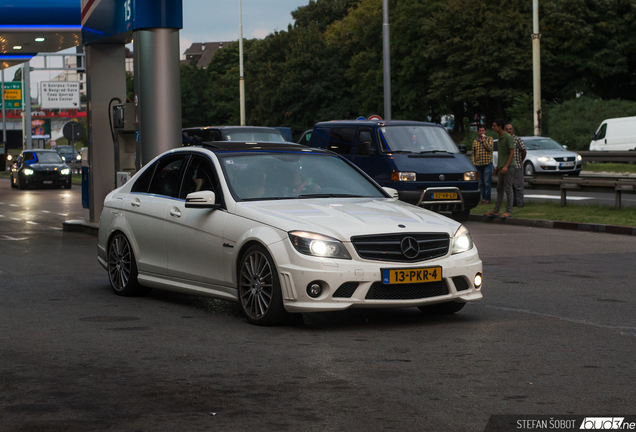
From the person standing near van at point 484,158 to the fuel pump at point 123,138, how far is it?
27.4 ft

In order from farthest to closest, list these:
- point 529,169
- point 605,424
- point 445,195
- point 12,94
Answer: point 12,94 → point 529,169 → point 445,195 → point 605,424

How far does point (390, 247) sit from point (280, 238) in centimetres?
83

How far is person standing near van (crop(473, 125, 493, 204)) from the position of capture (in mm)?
22203

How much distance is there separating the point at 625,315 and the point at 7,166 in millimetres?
62175

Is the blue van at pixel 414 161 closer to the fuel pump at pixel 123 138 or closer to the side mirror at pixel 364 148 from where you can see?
the side mirror at pixel 364 148

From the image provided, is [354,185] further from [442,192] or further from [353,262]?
[442,192]

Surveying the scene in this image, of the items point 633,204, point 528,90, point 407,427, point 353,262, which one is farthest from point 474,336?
point 528,90

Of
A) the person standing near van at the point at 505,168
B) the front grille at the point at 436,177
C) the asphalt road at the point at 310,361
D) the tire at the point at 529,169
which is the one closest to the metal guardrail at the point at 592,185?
the person standing near van at the point at 505,168

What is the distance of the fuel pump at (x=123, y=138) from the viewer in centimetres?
1652

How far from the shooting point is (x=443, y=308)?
26.3ft

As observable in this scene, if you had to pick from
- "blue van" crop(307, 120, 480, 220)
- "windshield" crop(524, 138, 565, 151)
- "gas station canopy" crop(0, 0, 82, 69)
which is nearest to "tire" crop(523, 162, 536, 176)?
"windshield" crop(524, 138, 565, 151)

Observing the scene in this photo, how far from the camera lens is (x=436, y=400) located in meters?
5.16

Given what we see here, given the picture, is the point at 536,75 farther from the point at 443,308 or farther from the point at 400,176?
the point at 443,308

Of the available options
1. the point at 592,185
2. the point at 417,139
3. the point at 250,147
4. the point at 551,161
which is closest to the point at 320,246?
the point at 250,147
